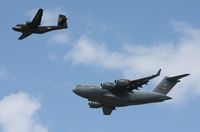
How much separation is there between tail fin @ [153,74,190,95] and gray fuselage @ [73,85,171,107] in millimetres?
3731

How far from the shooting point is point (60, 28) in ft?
226

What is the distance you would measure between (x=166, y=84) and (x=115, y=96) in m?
8.98

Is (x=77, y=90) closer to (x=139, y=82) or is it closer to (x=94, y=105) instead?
(x=139, y=82)

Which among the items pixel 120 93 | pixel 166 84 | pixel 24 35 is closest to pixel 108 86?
pixel 120 93

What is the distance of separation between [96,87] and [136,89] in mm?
5018

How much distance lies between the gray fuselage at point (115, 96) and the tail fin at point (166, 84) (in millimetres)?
3731

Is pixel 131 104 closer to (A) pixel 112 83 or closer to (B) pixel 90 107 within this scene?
(A) pixel 112 83

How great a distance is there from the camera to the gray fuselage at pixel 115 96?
55406 mm

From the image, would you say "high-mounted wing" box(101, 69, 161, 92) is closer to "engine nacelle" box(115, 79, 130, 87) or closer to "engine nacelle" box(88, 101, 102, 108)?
"engine nacelle" box(115, 79, 130, 87)

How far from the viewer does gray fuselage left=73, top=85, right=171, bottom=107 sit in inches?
2181

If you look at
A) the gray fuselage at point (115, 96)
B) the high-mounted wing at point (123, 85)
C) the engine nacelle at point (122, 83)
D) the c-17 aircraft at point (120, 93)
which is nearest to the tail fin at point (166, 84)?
the c-17 aircraft at point (120, 93)

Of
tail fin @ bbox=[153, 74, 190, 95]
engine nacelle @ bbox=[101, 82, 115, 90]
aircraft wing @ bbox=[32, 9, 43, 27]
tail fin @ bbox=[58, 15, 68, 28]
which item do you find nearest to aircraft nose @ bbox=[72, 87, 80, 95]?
engine nacelle @ bbox=[101, 82, 115, 90]

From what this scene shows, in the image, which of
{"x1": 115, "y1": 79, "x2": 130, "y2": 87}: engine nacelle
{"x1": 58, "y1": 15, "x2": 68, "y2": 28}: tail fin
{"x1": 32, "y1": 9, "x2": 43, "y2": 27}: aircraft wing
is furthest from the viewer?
{"x1": 58, "y1": 15, "x2": 68, "y2": 28}: tail fin

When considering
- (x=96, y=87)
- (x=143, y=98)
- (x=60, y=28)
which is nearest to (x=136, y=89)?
(x=143, y=98)
